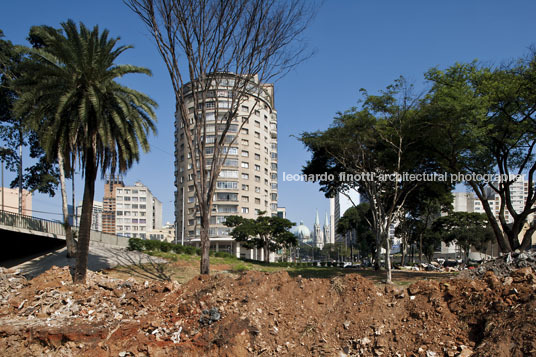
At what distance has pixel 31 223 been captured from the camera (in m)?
26.3

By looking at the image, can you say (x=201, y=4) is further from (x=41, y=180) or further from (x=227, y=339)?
(x=41, y=180)

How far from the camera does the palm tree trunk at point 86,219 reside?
17391 mm

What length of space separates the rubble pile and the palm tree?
52.0 ft

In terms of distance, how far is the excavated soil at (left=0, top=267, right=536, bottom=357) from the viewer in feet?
28.5

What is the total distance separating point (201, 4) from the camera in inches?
611

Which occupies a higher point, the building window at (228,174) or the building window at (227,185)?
the building window at (228,174)

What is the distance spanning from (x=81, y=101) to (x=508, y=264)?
18053mm

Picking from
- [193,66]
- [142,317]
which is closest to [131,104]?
[193,66]

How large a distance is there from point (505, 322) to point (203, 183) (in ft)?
41.0

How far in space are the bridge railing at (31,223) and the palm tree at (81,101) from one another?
32.5 ft

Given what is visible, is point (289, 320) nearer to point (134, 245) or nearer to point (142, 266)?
point (142, 266)

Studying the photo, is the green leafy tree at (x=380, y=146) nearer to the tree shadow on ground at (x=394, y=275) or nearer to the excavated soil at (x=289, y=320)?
the tree shadow on ground at (x=394, y=275)

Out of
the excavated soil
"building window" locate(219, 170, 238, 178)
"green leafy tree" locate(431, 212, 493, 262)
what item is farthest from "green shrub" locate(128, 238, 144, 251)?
"green leafy tree" locate(431, 212, 493, 262)

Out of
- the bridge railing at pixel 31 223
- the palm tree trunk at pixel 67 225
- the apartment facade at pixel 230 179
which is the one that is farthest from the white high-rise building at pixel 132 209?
the palm tree trunk at pixel 67 225
